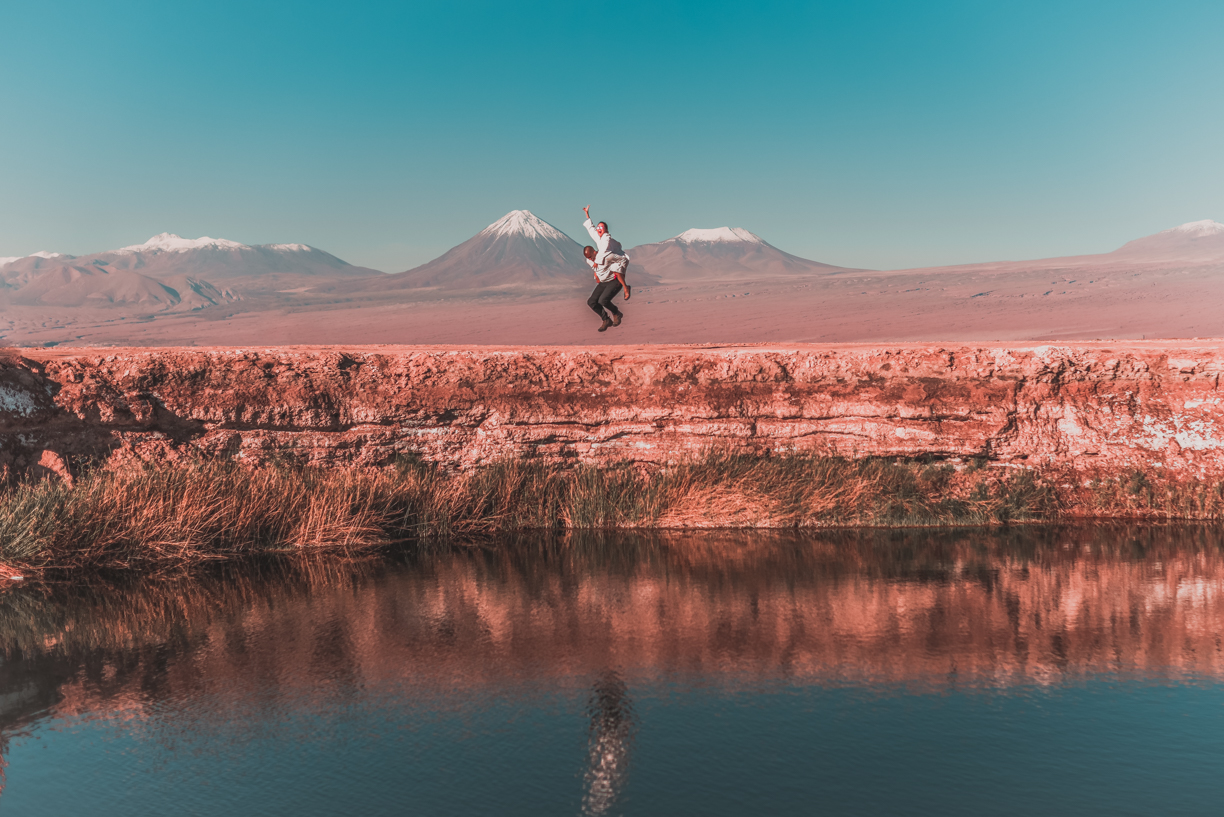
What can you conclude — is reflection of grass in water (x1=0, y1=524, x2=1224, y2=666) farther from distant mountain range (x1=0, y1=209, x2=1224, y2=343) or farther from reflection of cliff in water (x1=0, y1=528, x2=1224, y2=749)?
distant mountain range (x1=0, y1=209, x2=1224, y2=343)

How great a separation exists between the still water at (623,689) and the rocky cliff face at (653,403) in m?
3.65

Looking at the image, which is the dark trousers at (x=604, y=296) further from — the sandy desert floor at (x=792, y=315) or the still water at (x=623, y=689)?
the sandy desert floor at (x=792, y=315)

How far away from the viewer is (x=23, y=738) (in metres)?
6.63

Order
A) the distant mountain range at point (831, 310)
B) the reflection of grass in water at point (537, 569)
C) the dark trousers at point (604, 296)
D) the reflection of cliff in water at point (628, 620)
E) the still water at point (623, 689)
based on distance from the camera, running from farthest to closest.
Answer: the distant mountain range at point (831, 310) → the dark trousers at point (604, 296) → the reflection of grass in water at point (537, 569) → the reflection of cliff in water at point (628, 620) → the still water at point (623, 689)

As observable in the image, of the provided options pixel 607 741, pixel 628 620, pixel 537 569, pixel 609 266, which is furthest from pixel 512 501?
pixel 607 741

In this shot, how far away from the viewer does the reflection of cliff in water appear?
7770 mm

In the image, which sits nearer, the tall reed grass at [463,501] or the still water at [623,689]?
the still water at [623,689]

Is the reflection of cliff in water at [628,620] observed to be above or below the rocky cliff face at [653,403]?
below

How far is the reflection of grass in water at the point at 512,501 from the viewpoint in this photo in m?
12.1

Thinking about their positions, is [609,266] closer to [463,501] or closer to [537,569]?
[463,501]

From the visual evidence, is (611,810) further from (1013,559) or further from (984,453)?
(984,453)

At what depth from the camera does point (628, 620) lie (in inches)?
370

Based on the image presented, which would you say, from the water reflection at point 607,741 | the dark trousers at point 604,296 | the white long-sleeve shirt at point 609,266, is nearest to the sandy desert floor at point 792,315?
the dark trousers at point 604,296

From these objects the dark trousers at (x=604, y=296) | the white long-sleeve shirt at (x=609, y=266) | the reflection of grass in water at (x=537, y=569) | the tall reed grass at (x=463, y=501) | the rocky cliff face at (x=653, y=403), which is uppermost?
the white long-sleeve shirt at (x=609, y=266)
